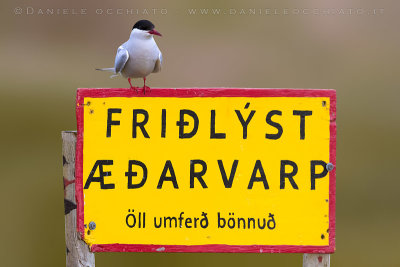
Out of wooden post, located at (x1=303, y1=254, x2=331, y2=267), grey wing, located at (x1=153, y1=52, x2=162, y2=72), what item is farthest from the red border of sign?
grey wing, located at (x1=153, y1=52, x2=162, y2=72)

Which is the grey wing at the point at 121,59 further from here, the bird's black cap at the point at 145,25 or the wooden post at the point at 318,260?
the wooden post at the point at 318,260

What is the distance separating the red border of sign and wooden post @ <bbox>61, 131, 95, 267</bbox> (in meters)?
0.04

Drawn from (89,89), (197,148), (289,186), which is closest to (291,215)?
(289,186)

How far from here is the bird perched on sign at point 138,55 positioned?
2730 mm

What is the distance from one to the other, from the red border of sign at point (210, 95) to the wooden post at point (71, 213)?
0.04 m

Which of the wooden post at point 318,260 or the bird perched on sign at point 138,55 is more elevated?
the bird perched on sign at point 138,55

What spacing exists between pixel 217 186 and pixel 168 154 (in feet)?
0.78

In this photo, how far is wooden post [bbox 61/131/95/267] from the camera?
2.11m

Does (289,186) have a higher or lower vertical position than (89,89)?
lower

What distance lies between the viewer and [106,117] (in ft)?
6.82

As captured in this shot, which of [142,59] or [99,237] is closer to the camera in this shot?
[99,237]

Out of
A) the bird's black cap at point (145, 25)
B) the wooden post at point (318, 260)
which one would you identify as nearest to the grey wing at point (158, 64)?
the bird's black cap at point (145, 25)

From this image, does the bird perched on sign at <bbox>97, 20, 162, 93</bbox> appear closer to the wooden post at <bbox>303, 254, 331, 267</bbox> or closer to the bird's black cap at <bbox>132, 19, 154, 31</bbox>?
the bird's black cap at <bbox>132, 19, 154, 31</bbox>

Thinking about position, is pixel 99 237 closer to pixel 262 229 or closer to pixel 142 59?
pixel 262 229
